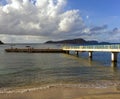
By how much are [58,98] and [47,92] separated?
2696 millimetres

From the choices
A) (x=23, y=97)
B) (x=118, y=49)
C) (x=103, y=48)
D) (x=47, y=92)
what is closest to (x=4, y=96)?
(x=23, y=97)

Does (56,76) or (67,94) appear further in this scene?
(56,76)

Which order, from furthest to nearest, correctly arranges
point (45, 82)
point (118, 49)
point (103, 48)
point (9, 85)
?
1. point (103, 48)
2. point (118, 49)
3. point (45, 82)
4. point (9, 85)

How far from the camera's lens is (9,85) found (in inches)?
977

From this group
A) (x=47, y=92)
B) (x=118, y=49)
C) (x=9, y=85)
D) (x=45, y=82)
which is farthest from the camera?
(x=118, y=49)

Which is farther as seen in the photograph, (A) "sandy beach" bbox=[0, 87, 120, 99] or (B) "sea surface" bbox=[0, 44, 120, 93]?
(B) "sea surface" bbox=[0, 44, 120, 93]

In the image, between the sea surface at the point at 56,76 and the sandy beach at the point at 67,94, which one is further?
the sea surface at the point at 56,76

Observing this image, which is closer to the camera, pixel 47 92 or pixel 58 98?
pixel 58 98

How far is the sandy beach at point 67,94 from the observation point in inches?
722

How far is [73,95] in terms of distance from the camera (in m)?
19.0

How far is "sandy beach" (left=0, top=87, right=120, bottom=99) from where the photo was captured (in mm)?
18328

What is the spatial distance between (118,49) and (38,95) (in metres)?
31.2

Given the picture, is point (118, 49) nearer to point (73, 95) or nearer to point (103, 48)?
point (103, 48)

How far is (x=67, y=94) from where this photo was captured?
19484 mm
